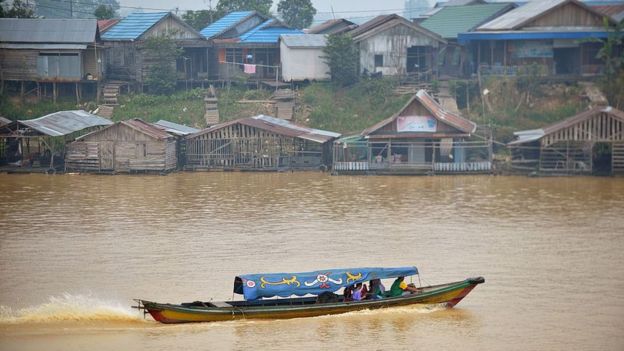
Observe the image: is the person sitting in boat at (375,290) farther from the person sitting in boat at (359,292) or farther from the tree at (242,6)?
the tree at (242,6)

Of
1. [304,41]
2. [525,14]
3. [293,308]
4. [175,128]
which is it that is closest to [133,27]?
[304,41]

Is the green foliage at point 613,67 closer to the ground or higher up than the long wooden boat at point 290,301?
higher up

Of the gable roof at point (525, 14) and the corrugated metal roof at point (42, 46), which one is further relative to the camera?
the corrugated metal roof at point (42, 46)

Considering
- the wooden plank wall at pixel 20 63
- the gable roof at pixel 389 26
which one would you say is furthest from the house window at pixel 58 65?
the gable roof at pixel 389 26

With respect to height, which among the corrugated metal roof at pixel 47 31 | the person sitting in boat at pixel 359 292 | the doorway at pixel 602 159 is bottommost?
the person sitting in boat at pixel 359 292

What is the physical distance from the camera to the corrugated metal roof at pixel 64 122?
124 ft

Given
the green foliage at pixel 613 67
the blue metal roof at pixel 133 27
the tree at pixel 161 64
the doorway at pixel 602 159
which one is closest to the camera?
the doorway at pixel 602 159

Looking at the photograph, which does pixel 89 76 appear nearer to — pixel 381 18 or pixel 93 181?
pixel 93 181

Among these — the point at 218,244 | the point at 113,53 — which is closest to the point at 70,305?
the point at 218,244

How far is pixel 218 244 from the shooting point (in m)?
26.5

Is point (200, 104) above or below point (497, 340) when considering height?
above

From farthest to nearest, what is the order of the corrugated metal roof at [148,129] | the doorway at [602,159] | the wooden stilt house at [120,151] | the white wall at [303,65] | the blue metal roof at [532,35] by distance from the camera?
the white wall at [303,65], the blue metal roof at [532,35], the wooden stilt house at [120,151], the corrugated metal roof at [148,129], the doorway at [602,159]

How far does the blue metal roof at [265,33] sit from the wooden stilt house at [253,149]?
8.95 metres

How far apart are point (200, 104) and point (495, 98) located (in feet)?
40.3
